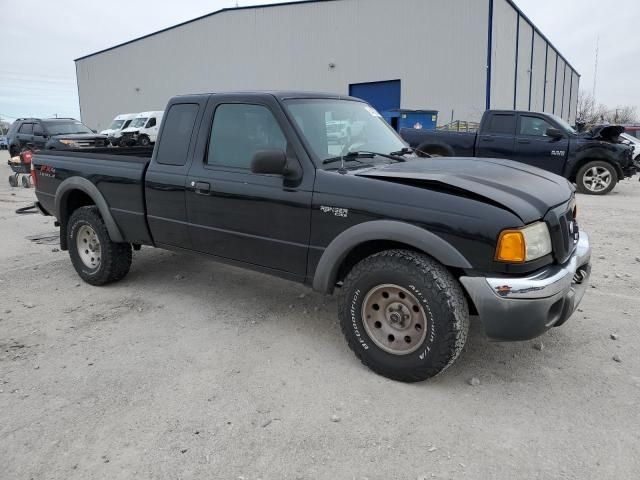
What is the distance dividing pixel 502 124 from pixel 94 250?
9.69 m

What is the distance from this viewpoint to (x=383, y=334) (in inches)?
131

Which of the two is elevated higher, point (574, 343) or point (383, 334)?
point (383, 334)

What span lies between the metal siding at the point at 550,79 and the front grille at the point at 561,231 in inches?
1501

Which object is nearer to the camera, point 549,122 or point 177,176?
point 177,176

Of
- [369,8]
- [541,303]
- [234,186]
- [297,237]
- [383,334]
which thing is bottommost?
[383,334]

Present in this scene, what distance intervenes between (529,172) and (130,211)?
136 inches

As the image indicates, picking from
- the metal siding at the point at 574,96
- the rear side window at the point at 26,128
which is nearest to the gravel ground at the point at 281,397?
the rear side window at the point at 26,128

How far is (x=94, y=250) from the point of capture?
5312 mm

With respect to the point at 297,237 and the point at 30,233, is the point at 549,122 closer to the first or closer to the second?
the point at 297,237

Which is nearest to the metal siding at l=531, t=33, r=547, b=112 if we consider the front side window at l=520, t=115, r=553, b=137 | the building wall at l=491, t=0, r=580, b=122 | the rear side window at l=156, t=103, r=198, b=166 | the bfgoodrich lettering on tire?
the building wall at l=491, t=0, r=580, b=122

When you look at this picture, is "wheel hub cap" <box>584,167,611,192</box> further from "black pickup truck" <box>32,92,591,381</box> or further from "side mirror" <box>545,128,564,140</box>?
"black pickup truck" <box>32,92,591,381</box>

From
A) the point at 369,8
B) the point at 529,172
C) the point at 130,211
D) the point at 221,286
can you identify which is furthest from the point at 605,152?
the point at 369,8

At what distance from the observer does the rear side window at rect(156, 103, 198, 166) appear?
4.33 m

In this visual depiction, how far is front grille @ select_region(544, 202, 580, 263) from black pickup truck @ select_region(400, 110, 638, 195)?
8.69m
